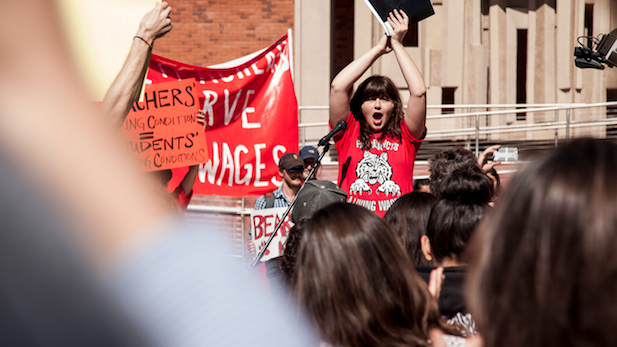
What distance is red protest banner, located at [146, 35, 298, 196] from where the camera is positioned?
5.72m

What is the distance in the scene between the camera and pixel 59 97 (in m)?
0.80

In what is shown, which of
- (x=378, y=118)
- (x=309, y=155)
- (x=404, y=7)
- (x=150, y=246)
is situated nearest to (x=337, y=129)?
(x=378, y=118)

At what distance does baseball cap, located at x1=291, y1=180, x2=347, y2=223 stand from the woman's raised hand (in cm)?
100

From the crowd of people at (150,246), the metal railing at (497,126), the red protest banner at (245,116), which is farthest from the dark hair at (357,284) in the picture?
the metal railing at (497,126)

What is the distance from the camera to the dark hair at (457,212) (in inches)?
86.0

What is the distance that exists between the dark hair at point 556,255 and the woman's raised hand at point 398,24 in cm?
252

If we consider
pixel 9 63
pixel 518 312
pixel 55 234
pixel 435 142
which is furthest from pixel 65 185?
pixel 435 142

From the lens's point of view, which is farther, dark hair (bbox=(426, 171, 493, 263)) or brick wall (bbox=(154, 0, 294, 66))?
brick wall (bbox=(154, 0, 294, 66))

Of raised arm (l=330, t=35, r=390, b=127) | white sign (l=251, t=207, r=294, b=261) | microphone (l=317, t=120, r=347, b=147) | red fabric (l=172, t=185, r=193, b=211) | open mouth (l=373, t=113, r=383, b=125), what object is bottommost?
white sign (l=251, t=207, r=294, b=261)

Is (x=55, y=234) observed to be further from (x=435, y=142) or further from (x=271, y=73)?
→ (x=435, y=142)

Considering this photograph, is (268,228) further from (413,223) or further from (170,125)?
(413,223)

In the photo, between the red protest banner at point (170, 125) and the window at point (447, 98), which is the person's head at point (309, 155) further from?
the window at point (447, 98)

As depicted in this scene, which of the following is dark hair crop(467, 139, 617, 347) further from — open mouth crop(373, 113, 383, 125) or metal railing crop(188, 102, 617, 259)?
metal railing crop(188, 102, 617, 259)

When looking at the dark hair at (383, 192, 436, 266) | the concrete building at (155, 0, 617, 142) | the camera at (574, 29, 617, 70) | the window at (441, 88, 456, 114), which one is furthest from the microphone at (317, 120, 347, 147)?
the window at (441, 88, 456, 114)
